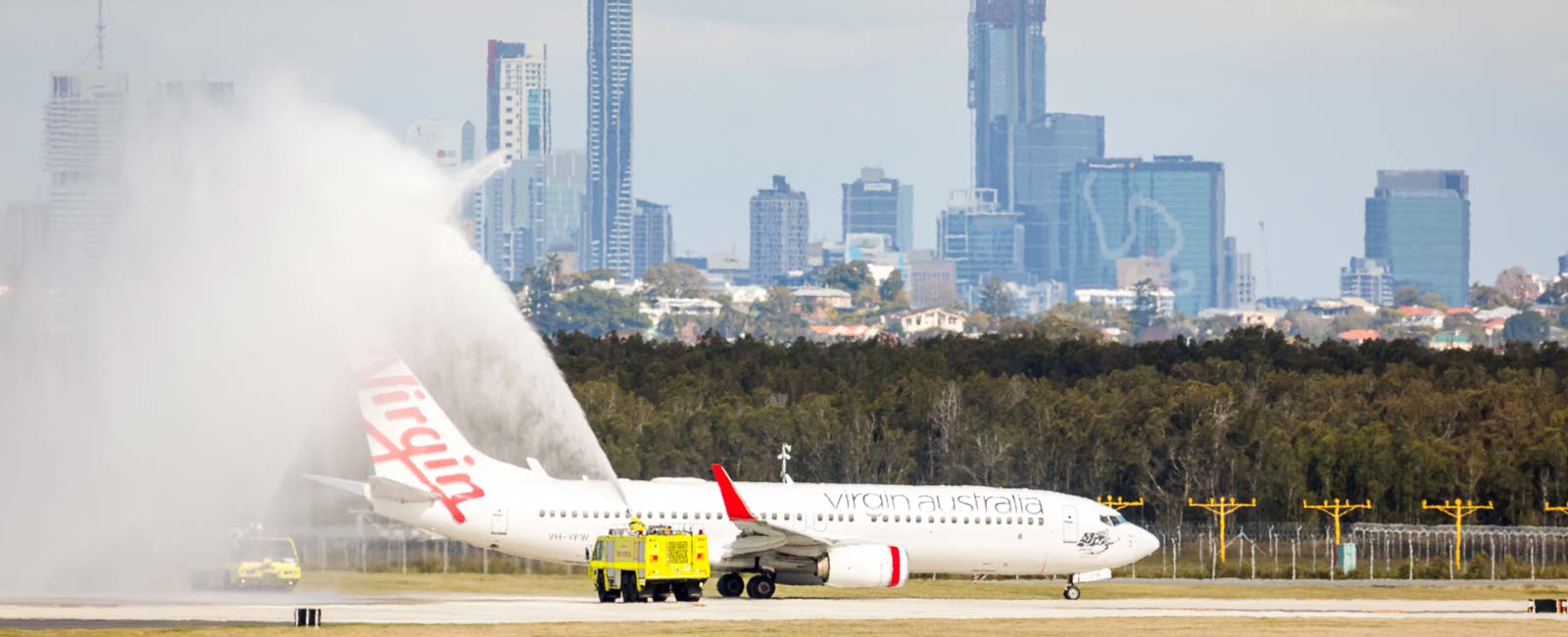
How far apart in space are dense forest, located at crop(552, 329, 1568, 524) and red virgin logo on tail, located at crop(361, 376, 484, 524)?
30052mm

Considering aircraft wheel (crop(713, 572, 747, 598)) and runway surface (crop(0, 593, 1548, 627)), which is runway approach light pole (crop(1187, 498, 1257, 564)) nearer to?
runway surface (crop(0, 593, 1548, 627))

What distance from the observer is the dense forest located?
319 feet

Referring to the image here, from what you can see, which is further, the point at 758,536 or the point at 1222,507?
the point at 1222,507

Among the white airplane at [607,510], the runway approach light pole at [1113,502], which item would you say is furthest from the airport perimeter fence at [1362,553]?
the white airplane at [607,510]

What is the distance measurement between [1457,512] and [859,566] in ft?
104

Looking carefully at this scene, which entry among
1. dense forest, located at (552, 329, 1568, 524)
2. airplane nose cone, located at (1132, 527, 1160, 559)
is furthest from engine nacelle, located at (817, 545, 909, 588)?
dense forest, located at (552, 329, 1568, 524)

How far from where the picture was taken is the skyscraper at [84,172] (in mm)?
64125

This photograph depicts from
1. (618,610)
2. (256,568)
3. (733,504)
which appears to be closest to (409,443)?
(256,568)

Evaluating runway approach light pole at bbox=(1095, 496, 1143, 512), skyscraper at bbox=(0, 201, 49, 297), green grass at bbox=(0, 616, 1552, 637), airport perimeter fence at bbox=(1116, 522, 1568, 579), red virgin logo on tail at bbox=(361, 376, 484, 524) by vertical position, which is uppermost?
skyscraper at bbox=(0, 201, 49, 297)

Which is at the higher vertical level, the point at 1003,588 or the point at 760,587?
the point at 760,587

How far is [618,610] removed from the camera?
55.4 meters

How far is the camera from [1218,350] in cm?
14950

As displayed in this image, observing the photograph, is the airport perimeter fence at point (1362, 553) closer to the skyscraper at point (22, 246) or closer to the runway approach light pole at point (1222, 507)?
the runway approach light pole at point (1222, 507)

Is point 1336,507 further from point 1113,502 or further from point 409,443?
point 409,443
